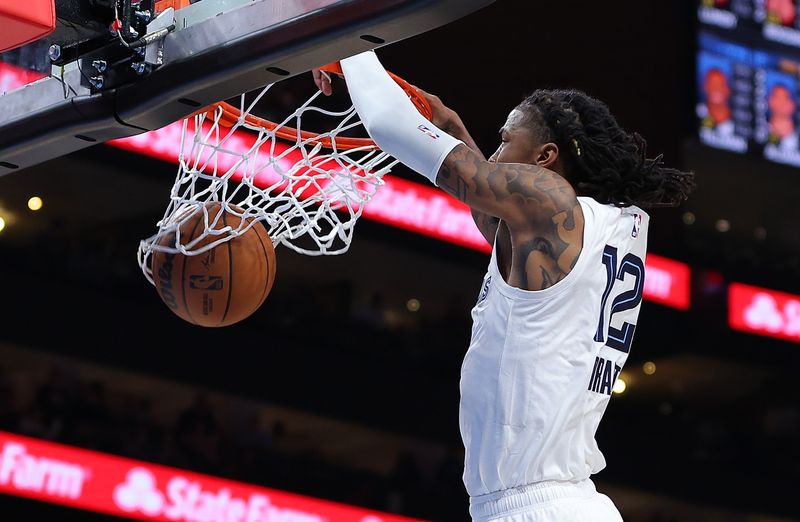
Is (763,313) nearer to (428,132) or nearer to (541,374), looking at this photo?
(541,374)

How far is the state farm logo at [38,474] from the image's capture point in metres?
6.72

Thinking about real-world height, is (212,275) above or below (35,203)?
below

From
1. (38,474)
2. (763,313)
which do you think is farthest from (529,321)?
(763,313)

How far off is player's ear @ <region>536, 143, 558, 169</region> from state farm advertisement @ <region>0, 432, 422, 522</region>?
473cm

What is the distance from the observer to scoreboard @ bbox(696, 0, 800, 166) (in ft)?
28.9

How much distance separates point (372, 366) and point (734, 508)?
3733 mm

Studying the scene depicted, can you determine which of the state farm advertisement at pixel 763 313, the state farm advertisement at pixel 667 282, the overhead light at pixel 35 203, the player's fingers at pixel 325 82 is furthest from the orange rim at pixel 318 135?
the state farm advertisement at pixel 763 313

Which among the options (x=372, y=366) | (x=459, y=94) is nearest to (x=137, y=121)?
(x=372, y=366)

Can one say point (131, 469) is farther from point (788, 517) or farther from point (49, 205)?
point (788, 517)

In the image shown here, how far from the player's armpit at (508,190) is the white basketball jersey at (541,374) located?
0.11 meters

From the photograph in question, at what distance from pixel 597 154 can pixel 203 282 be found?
1.01 m

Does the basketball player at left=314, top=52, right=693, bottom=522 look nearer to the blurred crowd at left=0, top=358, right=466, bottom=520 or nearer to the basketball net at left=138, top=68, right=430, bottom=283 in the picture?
the basketball net at left=138, top=68, right=430, bottom=283

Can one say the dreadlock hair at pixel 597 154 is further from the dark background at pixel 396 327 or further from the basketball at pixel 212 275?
the dark background at pixel 396 327

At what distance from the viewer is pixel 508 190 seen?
8.19ft
